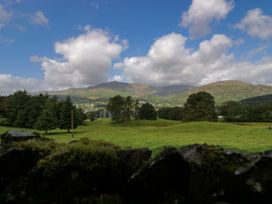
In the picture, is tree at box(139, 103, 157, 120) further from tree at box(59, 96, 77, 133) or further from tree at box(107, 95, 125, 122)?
tree at box(59, 96, 77, 133)

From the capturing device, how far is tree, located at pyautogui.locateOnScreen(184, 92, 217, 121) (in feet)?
404

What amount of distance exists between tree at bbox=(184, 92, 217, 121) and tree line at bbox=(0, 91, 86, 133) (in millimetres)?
42548

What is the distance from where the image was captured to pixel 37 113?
366ft

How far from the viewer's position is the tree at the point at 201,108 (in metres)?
123

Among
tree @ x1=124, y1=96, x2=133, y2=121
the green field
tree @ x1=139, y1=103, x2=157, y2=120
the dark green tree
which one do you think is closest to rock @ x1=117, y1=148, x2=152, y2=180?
the green field

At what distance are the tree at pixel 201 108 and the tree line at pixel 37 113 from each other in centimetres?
4255

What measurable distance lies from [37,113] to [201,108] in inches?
2343

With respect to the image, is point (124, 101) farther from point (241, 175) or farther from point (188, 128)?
point (241, 175)

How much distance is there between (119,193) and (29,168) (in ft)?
11.5

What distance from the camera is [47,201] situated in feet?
38.5

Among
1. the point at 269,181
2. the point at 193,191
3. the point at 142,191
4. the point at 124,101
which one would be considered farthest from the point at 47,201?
the point at 124,101

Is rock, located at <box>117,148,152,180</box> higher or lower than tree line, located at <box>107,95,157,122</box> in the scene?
lower

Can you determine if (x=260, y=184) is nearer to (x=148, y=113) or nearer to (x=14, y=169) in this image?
(x=14, y=169)

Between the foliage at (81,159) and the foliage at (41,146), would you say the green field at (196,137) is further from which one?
the foliage at (41,146)
